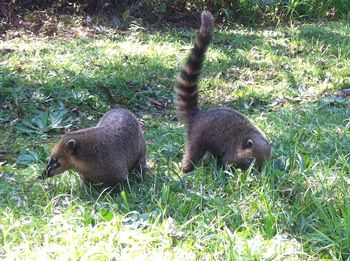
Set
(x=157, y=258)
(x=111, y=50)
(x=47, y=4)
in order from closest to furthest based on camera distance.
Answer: (x=157, y=258) → (x=111, y=50) → (x=47, y=4)

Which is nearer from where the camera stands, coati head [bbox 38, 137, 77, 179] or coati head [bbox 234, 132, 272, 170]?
coati head [bbox 38, 137, 77, 179]

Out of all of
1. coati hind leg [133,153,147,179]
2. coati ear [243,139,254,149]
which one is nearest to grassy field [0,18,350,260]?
coati hind leg [133,153,147,179]

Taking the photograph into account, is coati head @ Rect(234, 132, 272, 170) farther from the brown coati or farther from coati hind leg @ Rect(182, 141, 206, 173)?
coati hind leg @ Rect(182, 141, 206, 173)

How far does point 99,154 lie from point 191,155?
0.82m

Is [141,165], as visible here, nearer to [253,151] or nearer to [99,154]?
[99,154]

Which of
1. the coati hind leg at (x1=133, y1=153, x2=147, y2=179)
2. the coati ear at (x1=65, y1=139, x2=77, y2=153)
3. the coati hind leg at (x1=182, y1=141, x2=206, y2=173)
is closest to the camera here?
the coati ear at (x1=65, y1=139, x2=77, y2=153)

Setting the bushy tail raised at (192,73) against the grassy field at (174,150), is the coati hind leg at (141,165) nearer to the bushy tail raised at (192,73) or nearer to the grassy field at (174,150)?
the grassy field at (174,150)

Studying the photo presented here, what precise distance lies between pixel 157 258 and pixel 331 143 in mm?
2230

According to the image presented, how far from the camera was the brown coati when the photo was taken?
4551 millimetres

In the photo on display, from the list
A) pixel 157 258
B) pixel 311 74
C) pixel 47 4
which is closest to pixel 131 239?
pixel 157 258

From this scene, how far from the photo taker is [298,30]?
9.37m

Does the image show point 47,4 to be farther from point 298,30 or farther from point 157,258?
point 157,258

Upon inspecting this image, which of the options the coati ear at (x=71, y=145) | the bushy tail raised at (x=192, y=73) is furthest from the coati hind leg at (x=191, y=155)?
the coati ear at (x=71, y=145)

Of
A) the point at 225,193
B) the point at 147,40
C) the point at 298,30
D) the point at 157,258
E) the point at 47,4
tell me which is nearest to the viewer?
the point at 157,258
